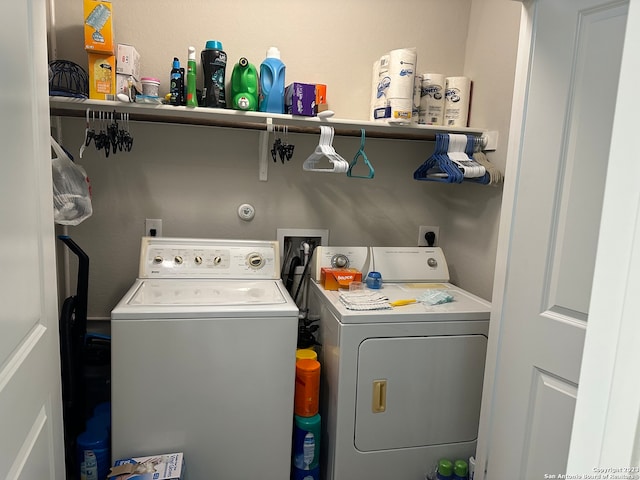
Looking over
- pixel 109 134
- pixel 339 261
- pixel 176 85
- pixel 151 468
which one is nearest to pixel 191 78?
pixel 176 85

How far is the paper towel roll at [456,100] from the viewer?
2217 millimetres

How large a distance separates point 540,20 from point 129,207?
6.37ft

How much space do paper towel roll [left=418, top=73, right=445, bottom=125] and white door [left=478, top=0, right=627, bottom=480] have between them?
0.77 metres

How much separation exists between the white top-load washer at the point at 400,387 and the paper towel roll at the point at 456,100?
966 mm

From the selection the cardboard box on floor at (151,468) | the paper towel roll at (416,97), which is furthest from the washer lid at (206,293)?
the paper towel roll at (416,97)

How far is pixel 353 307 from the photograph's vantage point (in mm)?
1767

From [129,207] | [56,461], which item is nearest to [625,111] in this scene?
A: [56,461]

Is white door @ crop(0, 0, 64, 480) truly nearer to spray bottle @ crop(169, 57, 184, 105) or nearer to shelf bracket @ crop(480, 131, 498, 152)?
spray bottle @ crop(169, 57, 184, 105)

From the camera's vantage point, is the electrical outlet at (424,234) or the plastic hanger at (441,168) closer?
the plastic hanger at (441,168)

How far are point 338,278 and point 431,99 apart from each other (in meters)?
1.05

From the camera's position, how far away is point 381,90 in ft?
6.95

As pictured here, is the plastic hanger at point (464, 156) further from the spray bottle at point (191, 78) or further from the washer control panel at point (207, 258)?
the spray bottle at point (191, 78)

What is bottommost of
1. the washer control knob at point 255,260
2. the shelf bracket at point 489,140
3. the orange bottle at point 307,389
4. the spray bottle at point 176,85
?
the orange bottle at point 307,389

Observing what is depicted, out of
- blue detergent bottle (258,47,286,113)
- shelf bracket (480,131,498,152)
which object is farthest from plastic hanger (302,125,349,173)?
shelf bracket (480,131,498,152)
